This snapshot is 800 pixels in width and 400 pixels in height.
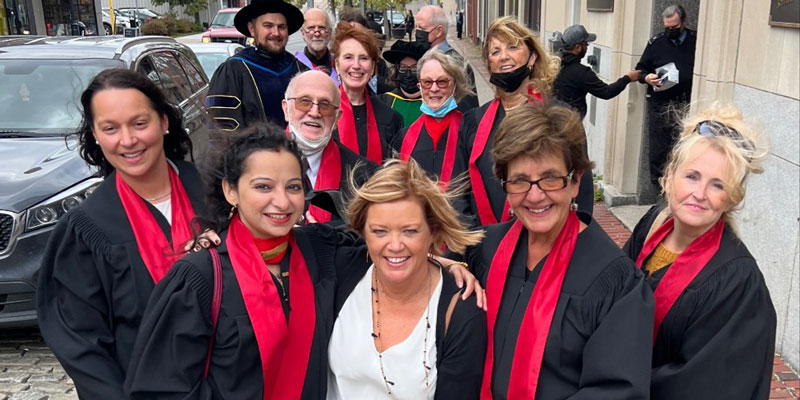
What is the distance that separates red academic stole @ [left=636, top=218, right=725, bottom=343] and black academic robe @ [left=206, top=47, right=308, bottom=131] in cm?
308

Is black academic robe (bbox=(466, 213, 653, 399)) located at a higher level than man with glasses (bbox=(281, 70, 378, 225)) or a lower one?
lower

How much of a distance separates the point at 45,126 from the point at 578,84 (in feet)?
16.5

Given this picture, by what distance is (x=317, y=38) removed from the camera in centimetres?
583

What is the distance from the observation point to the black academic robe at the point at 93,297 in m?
2.40

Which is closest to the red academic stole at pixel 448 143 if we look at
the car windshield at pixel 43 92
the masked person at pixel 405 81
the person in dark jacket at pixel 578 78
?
the masked person at pixel 405 81

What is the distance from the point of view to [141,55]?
644 cm

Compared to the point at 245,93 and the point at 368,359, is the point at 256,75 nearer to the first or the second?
the point at 245,93

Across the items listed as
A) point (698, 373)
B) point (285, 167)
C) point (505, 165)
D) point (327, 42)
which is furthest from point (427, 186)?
point (327, 42)

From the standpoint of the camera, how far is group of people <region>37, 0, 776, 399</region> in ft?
7.03

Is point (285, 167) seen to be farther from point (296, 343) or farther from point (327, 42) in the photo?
point (327, 42)

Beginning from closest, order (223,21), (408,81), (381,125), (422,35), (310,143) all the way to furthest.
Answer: (310,143)
(381,125)
(408,81)
(422,35)
(223,21)

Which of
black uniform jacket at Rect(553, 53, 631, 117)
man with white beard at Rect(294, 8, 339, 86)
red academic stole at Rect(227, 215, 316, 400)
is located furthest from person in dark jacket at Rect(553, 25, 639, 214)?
red academic stole at Rect(227, 215, 316, 400)

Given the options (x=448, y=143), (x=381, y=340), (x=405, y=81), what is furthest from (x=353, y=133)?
(x=381, y=340)

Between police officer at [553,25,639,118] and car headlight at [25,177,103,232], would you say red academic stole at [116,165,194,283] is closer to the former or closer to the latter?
car headlight at [25,177,103,232]
